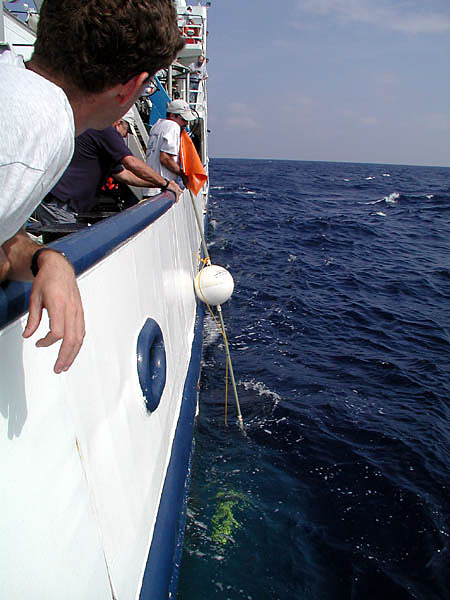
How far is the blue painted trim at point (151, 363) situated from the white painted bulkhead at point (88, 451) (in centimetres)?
5

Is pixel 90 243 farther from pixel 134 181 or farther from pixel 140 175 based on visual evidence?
pixel 134 181

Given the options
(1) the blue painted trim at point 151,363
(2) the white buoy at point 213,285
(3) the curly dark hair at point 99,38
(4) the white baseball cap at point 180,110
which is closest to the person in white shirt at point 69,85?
(3) the curly dark hair at point 99,38

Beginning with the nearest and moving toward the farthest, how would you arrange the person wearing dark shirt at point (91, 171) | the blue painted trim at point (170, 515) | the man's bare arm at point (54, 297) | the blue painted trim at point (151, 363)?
the man's bare arm at point (54, 297) < the blue painted trim at point (170, 515) < the blue painted trim at point (151, 363) < the person wearing dark shirt at point (91, 171)

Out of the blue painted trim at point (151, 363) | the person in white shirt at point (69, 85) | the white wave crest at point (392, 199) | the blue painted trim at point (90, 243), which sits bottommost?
the white wave crest at point (392, 199)

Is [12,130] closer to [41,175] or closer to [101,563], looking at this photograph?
[41,175]

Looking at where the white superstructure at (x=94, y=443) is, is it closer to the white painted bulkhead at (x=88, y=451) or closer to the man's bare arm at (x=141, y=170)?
the white painted bulkhead at (x=88, y=451)

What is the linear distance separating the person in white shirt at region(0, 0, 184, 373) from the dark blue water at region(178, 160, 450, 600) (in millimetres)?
2235

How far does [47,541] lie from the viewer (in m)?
1.12

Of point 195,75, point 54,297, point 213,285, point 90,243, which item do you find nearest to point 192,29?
point 195,75

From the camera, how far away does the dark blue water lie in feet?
8.63

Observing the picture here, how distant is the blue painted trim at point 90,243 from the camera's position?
3.02 ft

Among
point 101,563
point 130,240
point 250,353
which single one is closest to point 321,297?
point 250,353

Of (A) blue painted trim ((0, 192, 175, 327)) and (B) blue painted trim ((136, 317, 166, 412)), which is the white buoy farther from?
(B) blue painted trim ((136, 317, 166, 412))

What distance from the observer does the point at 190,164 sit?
A: 14.8 feet
